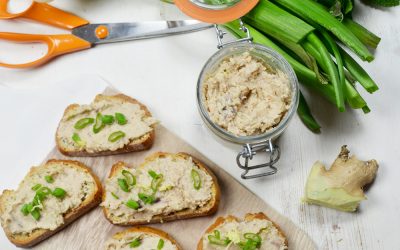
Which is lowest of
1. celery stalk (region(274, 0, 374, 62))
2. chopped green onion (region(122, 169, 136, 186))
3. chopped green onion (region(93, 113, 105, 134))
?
chopped green onion (region(122, 169, 136, 186))

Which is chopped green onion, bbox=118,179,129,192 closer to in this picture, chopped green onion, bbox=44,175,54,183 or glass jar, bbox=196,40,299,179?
chopped green onion, bbox=44,175,54,183

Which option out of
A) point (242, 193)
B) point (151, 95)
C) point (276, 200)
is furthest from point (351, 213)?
point (151, 95)

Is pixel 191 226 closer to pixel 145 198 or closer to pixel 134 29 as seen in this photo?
pixel 145 198

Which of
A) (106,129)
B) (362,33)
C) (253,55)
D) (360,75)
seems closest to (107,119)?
(106,129)

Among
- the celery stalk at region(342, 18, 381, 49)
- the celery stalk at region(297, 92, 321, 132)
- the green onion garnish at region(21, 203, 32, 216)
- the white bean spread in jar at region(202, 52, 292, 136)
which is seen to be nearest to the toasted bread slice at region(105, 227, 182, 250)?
the green onion garnish at region(21, 203, 32, 216)

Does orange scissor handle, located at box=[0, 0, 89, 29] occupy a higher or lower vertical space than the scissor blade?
higher
